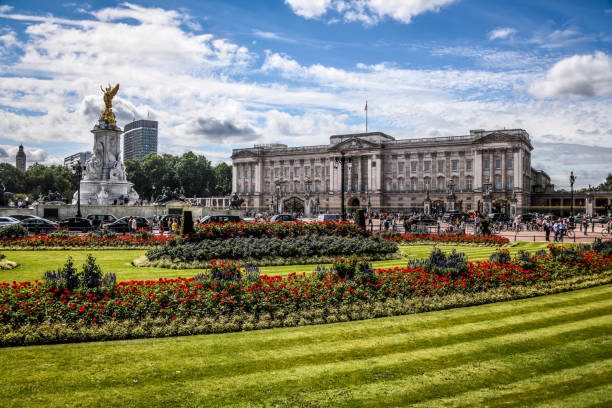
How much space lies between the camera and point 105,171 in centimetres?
5131

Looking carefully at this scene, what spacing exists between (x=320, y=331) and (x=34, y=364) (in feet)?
16.0

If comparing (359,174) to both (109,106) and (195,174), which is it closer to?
(195,174)

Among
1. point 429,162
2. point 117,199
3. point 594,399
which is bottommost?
point 594,399

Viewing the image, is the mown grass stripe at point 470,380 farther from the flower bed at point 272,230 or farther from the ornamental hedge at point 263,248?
the flower bed at point 272,230

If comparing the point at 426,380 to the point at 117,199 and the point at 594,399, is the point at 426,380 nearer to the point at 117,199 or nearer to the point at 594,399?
the point at 594,399

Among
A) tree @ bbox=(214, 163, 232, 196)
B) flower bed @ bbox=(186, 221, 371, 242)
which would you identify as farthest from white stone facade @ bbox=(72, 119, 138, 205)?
tree @ bbox=(214, 163, 232, 196)

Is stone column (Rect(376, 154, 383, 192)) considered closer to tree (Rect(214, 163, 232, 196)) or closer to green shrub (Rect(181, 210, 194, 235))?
tree (Rect(214, 163, 232, 196))

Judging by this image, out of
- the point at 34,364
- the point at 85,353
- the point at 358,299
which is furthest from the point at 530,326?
the point at 34,364

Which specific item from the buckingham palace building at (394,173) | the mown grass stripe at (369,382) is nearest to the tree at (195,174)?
the buckingham palace building at (394,173)

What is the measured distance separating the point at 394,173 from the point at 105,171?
203ft

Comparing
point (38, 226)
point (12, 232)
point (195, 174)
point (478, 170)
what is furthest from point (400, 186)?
point (12, 232)

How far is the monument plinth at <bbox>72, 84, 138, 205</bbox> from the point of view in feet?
167

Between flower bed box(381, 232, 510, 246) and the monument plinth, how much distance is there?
3297cm

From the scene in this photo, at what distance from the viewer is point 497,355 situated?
8.30 meters
